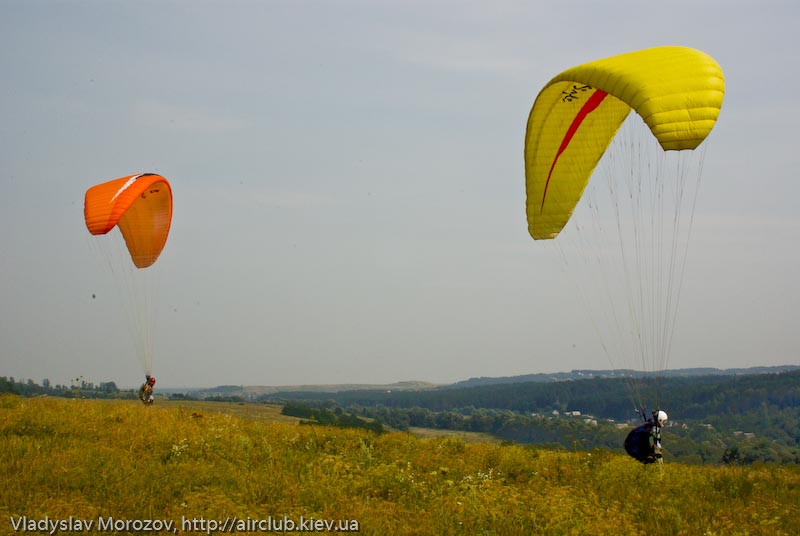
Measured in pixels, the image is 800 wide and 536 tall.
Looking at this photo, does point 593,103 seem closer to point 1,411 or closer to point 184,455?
point 184,455

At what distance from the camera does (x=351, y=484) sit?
11.2 meters

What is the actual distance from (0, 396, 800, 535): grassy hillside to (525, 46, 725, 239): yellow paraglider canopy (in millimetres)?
5546

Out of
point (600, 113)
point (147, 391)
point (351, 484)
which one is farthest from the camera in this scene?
point (147, 391)

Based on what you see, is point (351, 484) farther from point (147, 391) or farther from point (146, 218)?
point (146, 218)

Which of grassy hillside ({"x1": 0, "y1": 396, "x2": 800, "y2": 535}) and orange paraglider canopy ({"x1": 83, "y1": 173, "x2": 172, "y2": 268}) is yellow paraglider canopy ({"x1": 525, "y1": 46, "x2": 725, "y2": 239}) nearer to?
grassy hillside ({"x1": 0, "y1": 396, "x2": 800, "y2": 535})

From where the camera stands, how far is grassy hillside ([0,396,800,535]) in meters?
9.34

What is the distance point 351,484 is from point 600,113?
9.52m

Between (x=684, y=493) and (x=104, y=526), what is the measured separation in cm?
881

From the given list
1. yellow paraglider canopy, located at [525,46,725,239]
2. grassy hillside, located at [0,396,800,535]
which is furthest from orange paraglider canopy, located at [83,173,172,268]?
yellow paraglider canopy, located at [525,46,725,239]

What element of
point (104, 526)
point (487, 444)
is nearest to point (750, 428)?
point (487, 444)

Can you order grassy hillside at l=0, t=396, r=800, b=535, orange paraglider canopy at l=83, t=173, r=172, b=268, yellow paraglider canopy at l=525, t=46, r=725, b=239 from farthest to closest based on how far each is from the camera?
orange paraglider canopy at l=83, t=173, r=172, b=268 < yellow paraglider canopy at l=525, t=46, r=725, b=239 < grassy hillside at l=0, t=396, r=800, b=535

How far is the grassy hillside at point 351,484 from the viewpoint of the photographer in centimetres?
934

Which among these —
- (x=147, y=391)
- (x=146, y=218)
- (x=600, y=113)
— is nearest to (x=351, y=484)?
(x=600, y=113)

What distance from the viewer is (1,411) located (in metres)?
15.3
